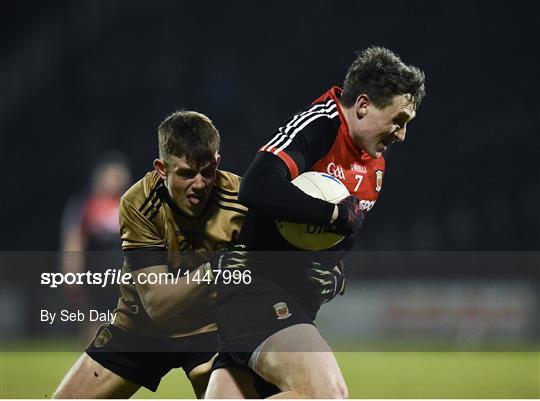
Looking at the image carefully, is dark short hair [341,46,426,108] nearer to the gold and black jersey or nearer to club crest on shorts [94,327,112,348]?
the gold and black jersey

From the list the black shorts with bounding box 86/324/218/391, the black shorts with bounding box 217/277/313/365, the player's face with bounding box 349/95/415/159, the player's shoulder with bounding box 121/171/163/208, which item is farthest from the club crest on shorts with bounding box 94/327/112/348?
the player's face with bounding box 349/95/415/159

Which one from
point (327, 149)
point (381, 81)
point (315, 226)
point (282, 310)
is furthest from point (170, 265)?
point (381, 81)

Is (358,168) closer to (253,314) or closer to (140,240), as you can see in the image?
(253,314)

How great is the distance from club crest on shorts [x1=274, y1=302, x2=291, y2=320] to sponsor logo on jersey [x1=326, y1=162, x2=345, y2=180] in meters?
0.56

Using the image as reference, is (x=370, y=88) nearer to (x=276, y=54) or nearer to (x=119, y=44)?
(x=276, y=54)

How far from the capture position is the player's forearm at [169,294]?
12.7ft

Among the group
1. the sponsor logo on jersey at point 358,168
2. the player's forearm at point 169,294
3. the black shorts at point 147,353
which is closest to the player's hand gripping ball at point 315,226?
the sponsor logo on jersey at point 358,168

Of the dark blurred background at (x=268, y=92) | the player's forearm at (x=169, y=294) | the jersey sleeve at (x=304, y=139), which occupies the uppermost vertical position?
the dark blurred background at (x=268, y=92)

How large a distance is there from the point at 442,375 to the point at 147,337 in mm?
4342

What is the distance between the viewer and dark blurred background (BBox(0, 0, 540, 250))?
12.2m

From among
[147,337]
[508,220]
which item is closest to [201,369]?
[147,337]

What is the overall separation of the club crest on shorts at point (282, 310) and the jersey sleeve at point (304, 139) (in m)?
0.52

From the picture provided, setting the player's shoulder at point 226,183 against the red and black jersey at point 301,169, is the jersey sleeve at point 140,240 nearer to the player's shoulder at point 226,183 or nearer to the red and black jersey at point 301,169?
the player's shoulder at point 226,183

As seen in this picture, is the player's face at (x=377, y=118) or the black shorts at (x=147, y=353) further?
the black shorts at (x=147, y=353)
